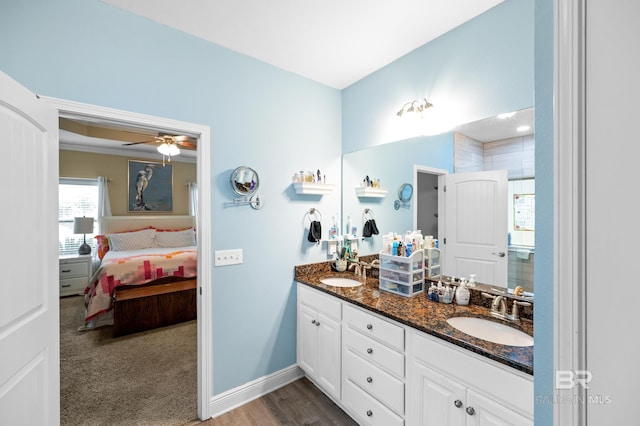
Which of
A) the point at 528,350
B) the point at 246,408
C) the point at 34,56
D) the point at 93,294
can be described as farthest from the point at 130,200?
the point at 528,350

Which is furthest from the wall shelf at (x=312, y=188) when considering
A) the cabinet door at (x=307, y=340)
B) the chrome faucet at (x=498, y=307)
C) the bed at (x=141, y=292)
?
the bed at (x=141, y=292)

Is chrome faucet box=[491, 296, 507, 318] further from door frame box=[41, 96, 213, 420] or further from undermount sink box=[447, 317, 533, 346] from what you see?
door frame box=[41, 96, 213, 420]

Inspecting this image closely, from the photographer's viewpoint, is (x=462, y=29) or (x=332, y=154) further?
(x=332, y=154)

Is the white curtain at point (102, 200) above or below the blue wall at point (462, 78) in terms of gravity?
below

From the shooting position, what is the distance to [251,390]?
2.12 m

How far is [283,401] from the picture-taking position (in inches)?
82.3

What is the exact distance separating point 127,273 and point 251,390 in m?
2.35

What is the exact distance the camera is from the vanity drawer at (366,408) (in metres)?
1.51

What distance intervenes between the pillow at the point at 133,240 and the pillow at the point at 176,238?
113mm

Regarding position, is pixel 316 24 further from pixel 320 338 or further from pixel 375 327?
pixel 320 338

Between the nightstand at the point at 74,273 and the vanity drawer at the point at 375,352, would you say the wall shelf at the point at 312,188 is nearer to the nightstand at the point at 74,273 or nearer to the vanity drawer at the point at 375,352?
the vanity drawer at the point at 375,352
